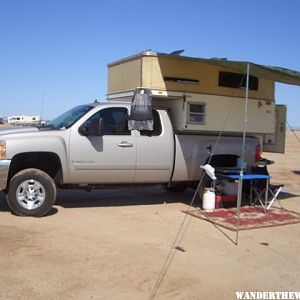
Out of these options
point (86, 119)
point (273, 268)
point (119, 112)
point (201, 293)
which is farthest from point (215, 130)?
point (201, 293)

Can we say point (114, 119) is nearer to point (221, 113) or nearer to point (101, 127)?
point (101, 127)

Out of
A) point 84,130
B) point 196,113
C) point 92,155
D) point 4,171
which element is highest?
point 196,113

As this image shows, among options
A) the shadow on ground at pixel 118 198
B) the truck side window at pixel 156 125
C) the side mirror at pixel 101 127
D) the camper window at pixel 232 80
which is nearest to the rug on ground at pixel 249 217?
the shadow on ground at pixel 118 198

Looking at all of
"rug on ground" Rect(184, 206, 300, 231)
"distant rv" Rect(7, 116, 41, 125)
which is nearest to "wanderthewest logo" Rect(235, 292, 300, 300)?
"rug on ground" Rect(184, 206, 300, 231)

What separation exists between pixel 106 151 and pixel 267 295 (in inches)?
176

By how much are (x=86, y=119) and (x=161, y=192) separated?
3.43 meters

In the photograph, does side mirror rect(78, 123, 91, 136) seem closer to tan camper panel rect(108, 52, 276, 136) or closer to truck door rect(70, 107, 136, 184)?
truck door rect(70, 107, 136, 184)

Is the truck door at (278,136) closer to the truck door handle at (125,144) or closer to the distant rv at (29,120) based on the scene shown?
the truck door handle at (125,144)

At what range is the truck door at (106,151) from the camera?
8430 mm

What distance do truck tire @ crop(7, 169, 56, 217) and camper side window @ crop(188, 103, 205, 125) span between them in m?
2.92

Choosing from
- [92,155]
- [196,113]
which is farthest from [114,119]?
[196,113]

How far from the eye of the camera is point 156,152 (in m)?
9.00

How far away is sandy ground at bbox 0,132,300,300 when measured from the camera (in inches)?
190

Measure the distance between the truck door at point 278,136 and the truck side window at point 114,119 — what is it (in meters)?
3.55
